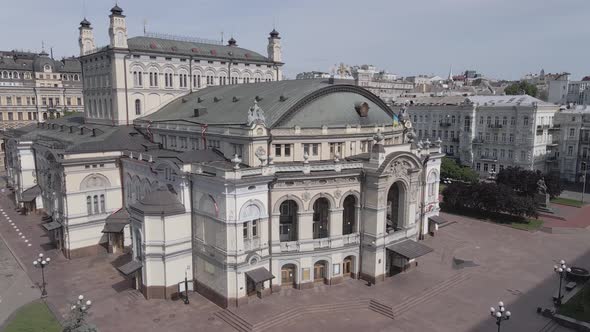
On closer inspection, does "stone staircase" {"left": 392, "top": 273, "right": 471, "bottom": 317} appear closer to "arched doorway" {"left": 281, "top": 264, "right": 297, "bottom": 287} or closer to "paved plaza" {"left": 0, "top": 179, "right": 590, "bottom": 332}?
"paved plaza" {"left": 0, "top": 179, "right": 590, "bottom": 332}

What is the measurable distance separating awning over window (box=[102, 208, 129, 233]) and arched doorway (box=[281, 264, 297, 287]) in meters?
18.7

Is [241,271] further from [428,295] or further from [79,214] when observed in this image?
[79,214]

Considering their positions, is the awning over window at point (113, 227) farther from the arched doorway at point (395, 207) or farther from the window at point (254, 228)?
the arched doorway at point (395, 207)

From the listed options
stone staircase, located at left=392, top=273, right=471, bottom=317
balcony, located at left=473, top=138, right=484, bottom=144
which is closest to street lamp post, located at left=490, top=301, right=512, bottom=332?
stone staircase, located at left=392, top=273, right=471, bottom=317

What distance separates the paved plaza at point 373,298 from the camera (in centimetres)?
3189

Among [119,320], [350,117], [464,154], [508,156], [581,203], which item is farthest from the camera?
[464,154]

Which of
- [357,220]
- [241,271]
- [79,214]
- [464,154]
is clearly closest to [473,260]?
[357,220]

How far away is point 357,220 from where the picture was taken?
38656 mm

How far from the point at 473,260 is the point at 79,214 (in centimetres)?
4108

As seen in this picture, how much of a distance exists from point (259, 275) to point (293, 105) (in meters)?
15.3

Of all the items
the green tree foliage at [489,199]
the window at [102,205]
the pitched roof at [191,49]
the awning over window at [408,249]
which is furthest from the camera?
the pitched roof at [191,49]

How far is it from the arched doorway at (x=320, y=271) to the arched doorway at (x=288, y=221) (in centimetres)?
323

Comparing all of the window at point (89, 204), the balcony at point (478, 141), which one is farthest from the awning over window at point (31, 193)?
the balcony at point (478, 141)

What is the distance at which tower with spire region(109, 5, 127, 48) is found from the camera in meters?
53.5
